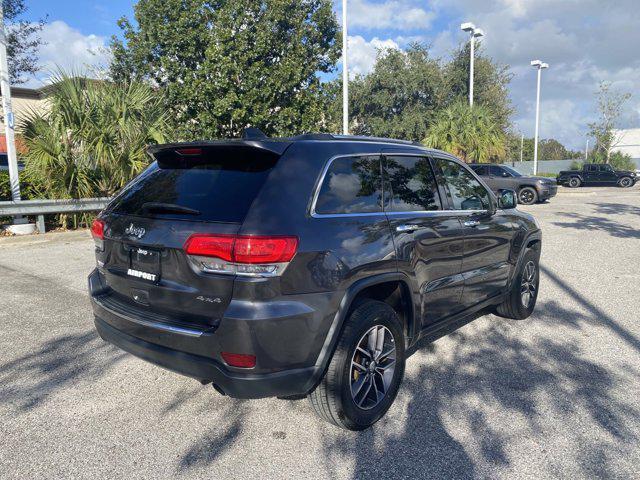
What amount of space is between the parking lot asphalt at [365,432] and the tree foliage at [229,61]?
47.8ft

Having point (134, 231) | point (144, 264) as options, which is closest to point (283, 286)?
point (144, 264)

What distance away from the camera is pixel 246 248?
8.34 ft

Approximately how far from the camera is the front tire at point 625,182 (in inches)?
1212

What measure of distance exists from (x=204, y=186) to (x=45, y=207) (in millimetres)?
9303

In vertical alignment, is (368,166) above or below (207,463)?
above

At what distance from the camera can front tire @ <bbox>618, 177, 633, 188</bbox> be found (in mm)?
30781

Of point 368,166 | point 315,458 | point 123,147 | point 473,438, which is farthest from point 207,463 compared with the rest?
point 123,147

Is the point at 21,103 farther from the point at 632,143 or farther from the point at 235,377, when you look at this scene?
the point at 632,143

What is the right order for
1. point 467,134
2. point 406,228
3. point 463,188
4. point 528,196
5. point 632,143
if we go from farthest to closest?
point 632,143, point 467,134, point 528,196, point 463,188, point 406,228

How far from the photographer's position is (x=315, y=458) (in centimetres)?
279

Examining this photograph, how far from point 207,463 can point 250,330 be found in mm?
829

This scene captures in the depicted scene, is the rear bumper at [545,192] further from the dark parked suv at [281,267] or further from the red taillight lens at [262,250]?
the red taillight lens at [262,250]

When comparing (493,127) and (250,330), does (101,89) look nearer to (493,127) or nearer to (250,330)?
(250,330)

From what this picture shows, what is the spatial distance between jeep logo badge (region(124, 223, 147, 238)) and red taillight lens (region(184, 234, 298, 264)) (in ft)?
1.63
